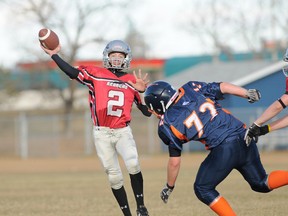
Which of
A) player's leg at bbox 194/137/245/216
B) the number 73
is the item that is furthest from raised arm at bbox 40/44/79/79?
player's leg at bbox 194/137/245/216

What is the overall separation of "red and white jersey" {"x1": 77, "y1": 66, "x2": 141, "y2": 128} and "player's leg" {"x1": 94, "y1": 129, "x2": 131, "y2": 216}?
0.14 metres

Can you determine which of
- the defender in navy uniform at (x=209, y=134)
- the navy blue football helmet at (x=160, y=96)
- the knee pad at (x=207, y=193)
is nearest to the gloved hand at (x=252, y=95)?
the defender in navy uniform at (x=209, y=134)

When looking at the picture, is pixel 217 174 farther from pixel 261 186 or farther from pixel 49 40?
pixel 49 40

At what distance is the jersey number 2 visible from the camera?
319 inches

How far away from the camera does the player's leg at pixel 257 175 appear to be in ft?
22.1

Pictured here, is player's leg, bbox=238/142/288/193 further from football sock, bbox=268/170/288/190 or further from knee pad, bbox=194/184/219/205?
knee pad, bbox=194/184/219/205

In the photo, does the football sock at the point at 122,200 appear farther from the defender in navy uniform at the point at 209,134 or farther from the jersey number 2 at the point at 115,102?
the defender in navy uniform at the point at 209,134

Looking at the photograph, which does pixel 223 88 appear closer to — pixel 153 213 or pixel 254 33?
pixel 153 213

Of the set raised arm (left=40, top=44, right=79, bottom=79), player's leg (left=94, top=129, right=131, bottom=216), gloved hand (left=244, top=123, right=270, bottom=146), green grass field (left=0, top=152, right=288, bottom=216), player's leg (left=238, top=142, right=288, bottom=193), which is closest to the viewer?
gloved hand (left=244, top=123, right=270, bottom=146)

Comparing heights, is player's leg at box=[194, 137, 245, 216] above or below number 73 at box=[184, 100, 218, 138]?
below

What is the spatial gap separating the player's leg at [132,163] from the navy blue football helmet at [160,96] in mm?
1397

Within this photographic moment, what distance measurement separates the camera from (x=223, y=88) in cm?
675

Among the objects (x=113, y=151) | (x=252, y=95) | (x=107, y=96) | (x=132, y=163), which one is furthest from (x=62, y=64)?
(x=252, y=95)

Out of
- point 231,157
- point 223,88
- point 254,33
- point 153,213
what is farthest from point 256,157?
point 254,33
